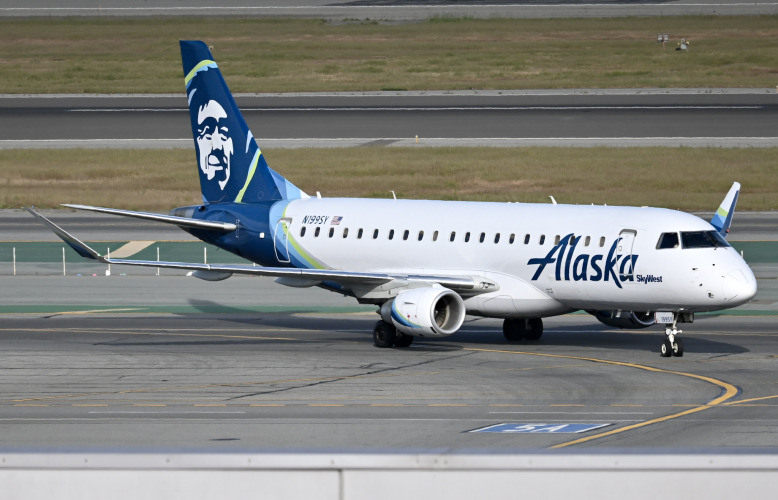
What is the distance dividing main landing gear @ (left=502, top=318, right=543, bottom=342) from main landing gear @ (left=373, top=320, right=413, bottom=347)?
3359 mm

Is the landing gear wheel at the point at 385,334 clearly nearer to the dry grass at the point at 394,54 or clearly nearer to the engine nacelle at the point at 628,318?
the engine nacelle at the point at 628,318

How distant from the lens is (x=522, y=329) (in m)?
39.2

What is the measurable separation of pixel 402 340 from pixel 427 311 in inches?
111

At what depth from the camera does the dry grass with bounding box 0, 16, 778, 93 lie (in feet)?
410

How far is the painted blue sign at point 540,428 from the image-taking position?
79.5 feet

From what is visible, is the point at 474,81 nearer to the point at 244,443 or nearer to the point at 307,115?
the point at 307,115

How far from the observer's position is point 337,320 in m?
45.2

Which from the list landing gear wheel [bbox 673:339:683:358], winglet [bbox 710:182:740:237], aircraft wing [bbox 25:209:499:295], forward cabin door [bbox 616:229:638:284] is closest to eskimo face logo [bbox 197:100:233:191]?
aircraft wing [bbox 25:209:499:295]

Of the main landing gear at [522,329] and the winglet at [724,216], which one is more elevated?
the winglet at [724,216]

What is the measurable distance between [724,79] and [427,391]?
9867cm

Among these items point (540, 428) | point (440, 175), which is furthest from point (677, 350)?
point (440, 175)

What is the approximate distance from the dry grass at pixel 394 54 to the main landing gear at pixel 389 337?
8642 centimetres

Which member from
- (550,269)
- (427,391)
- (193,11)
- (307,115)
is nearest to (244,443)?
(427,391)

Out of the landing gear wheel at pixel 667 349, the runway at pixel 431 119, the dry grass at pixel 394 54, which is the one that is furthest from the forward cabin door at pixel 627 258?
the dry grass at pixel 394 54
